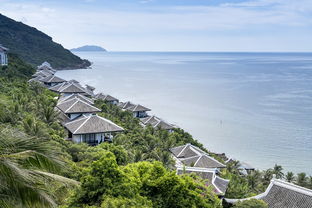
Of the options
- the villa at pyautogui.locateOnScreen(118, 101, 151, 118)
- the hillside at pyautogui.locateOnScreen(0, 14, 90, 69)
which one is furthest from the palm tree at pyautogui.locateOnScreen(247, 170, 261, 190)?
the hillside at pyautogui.locateOnScreen(0, 14, 90, 69)

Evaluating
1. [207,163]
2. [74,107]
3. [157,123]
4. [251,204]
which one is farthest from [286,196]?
[157,123]

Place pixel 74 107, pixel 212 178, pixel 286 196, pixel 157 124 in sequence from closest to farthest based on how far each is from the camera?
pixel 286 196, pixel 212 178, pixel 74 107, pixel 157 124

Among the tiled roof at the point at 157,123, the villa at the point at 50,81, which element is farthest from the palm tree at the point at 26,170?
the villa at the point at 50,81

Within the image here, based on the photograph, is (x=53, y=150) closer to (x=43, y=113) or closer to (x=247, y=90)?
(x=43, y=113)

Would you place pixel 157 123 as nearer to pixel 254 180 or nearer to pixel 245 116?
pixel 254 180

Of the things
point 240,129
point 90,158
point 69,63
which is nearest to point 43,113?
point 90,158
